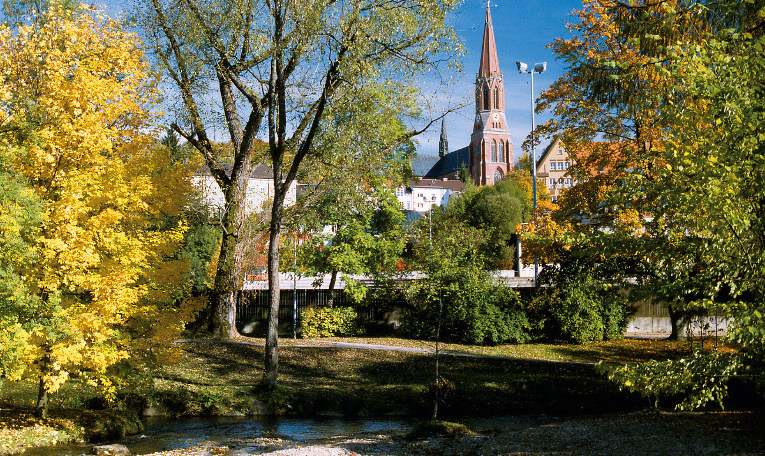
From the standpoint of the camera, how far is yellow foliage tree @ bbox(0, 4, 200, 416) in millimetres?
9953

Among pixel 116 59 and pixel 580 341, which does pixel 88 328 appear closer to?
pixel 116 59

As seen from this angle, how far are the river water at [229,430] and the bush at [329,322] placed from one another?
9.93 m

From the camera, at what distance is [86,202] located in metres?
10.3

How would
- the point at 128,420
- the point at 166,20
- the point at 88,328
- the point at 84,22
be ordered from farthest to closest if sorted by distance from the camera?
the point at 166,20, the point at 128,420, the point at 84,22, the point at 88,328

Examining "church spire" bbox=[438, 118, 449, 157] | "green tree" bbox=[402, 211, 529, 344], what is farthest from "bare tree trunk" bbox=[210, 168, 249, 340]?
"church spire" bbox=[438, 118, 449, 157]

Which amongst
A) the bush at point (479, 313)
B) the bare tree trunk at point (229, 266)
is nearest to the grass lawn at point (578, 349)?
the bush at point (479, 313)

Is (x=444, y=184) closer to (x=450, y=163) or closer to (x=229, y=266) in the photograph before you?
(x=450, y=163)

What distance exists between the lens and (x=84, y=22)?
440 inches

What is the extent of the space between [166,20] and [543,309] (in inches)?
669

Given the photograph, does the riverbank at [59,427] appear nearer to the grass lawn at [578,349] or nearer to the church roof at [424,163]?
the grass lawn at [578,349]

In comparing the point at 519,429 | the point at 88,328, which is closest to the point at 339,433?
the point at 519,429

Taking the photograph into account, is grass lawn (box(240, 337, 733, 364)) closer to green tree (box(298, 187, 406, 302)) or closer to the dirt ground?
green tree (box(298, 187, 406, 302))

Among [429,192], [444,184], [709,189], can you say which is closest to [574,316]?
[709,189]

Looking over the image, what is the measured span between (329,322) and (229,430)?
472 inches
